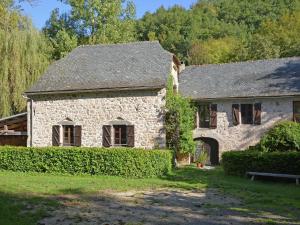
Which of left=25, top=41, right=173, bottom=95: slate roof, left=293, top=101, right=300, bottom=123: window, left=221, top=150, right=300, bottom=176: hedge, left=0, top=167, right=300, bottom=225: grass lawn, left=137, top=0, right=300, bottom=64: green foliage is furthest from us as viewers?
left=137, top=0, right=300, bottom=64: green foliage

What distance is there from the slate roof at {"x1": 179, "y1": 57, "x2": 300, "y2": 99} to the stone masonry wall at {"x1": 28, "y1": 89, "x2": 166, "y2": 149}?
4149 millimetres

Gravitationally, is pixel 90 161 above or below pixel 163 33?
below

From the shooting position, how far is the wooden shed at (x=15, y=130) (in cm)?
2553

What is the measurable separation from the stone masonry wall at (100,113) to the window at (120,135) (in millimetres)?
575

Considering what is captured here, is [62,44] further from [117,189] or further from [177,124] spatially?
[117,189]

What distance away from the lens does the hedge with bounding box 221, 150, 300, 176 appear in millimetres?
17062

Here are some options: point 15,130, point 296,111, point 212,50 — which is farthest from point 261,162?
point 212,50

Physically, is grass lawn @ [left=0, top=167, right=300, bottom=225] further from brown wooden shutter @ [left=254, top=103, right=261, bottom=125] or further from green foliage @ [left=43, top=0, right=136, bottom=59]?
green foliage @ [left=43, top=0, right=136, bottom=59]

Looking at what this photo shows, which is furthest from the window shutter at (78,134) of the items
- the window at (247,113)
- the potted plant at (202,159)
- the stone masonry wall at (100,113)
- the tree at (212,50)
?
the tree at (212,50)

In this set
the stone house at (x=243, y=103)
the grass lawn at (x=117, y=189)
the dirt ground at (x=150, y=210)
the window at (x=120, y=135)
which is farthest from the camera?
the stone house at (x=243, y=103)

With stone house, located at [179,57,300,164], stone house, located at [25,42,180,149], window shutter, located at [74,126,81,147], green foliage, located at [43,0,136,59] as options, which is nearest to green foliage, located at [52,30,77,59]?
green foliage, located at [43,0,136,59]

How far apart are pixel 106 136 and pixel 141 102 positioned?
2798mm

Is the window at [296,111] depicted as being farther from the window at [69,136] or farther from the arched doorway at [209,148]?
the window at [69,136]

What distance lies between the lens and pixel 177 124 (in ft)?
74.2
